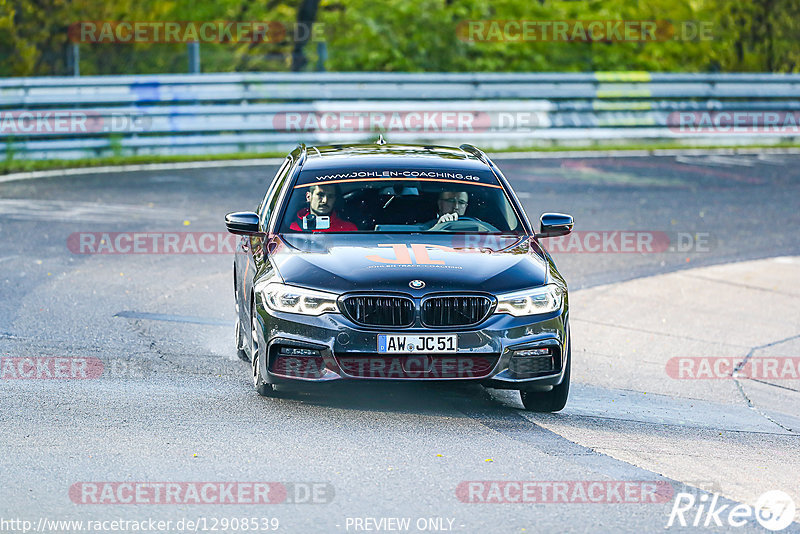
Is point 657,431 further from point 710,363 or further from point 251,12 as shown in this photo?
point 251,12

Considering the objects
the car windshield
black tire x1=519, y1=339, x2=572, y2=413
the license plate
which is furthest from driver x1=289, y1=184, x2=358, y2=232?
black tire x1=519, y1=339, x2=572, y2=413

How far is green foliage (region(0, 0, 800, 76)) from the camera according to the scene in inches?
972

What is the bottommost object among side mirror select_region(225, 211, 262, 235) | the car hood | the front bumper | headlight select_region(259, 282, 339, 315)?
the front bumper

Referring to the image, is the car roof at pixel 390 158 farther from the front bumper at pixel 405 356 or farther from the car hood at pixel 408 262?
the front bumper at pixel 405 356

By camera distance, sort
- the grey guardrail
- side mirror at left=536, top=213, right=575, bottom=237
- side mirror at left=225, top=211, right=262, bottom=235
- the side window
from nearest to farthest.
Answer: side mirror at left=225, top=211, right=262, bottom=235, side mirror at left=536, top=213, right=575, bottom=237, the side window, the grey guardrail

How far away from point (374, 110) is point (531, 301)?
53.1ft

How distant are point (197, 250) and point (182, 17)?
18.8 m

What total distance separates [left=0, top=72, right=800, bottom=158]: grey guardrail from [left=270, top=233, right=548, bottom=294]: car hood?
13.5 m

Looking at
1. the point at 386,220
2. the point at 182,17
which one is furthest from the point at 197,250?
the point at 182,17

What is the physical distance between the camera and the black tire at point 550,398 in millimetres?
8070

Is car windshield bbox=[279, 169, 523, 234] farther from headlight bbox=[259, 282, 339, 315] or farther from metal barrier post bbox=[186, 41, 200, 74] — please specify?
metal barrier post bbox=[186, 41, 200, 74]

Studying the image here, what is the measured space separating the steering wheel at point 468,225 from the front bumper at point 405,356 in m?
1.33

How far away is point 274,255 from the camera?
8.37 m

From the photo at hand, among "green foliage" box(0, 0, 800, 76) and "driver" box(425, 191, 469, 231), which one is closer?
"driver" box(425, 191, 469, 231)
